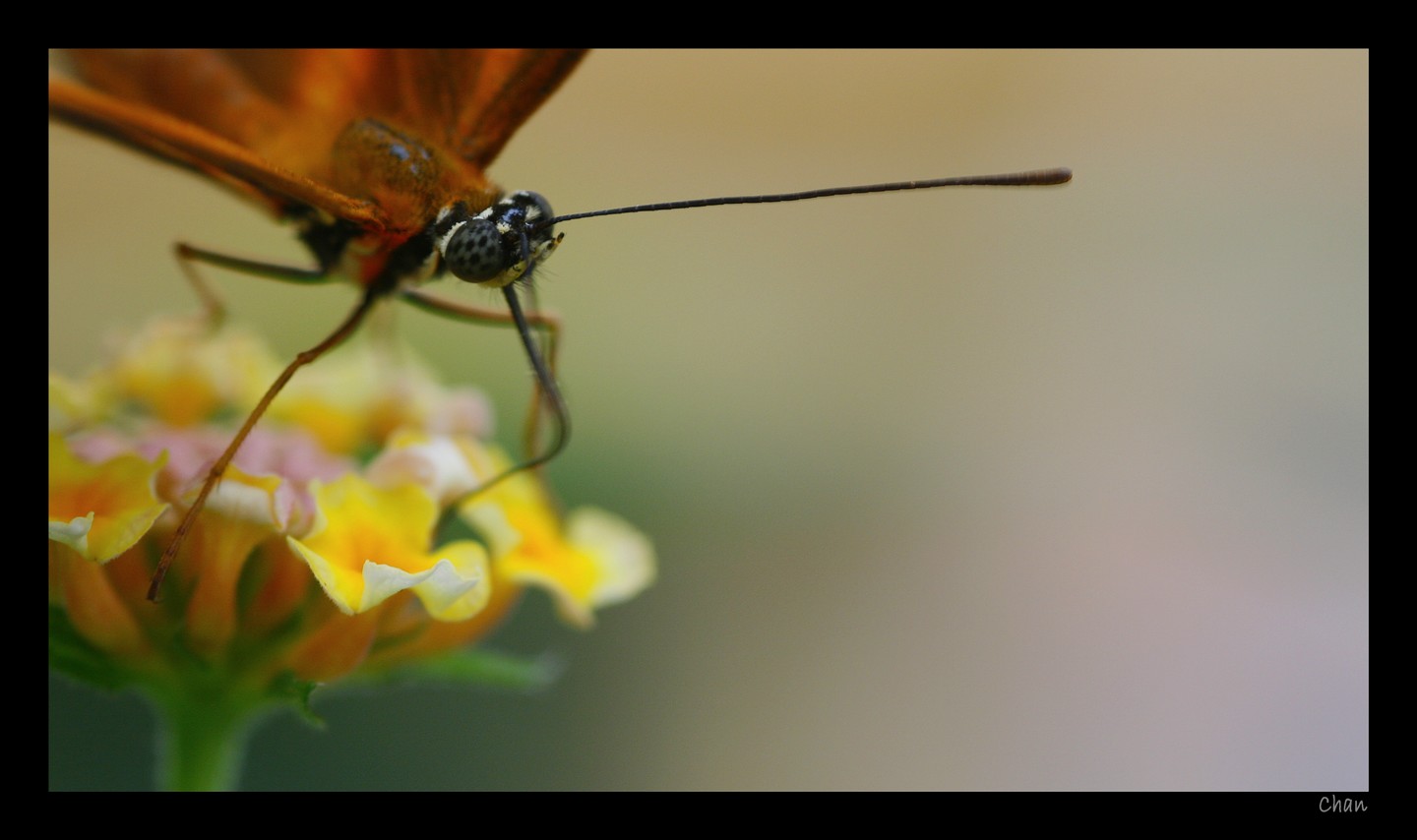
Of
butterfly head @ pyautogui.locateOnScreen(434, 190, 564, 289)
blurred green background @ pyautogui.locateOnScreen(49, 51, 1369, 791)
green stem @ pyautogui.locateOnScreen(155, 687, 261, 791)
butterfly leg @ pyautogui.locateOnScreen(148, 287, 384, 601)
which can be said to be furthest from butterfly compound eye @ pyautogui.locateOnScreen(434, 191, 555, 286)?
blurred green background @ pyautogui.locateOnScreen(49, 51, 1369, 791)

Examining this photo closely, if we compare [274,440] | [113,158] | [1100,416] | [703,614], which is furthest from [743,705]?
[113,158]

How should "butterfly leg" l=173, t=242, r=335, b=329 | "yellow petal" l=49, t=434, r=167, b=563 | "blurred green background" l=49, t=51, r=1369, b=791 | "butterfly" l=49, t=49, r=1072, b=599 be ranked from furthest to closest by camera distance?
1. "blurred green background" l=49, t=51, r=1369, b=791
2. "butterfly leg" l=173, t=242, r=335, b=329
3. "butterfly" l=49, t=49, r=1072, b=599
4. "yellow petal" l=49, t=434, r=167, b=563

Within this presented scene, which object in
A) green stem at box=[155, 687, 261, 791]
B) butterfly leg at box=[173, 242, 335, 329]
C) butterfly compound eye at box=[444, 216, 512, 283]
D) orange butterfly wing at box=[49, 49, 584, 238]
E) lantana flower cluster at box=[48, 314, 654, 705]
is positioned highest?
orange butterfly wing at box=[49, 49, 584, 238]

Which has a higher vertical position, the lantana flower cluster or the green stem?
the lantana flower cluster

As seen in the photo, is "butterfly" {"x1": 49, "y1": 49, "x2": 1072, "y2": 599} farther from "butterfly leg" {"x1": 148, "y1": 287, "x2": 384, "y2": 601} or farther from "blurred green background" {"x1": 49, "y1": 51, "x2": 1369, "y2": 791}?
"blurred green background" {"x1": 49, "y1": 51, "x2": 1369, "y2": 791}

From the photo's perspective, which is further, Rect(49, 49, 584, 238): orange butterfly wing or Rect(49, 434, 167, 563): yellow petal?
Rect(49, 49, 584, 238): orange butterfly wing

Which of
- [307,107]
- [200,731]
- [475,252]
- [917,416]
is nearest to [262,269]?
[307,107]

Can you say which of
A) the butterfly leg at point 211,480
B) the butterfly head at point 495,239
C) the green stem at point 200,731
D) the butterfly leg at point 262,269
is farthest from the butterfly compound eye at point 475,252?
the green stem at point 200,731
